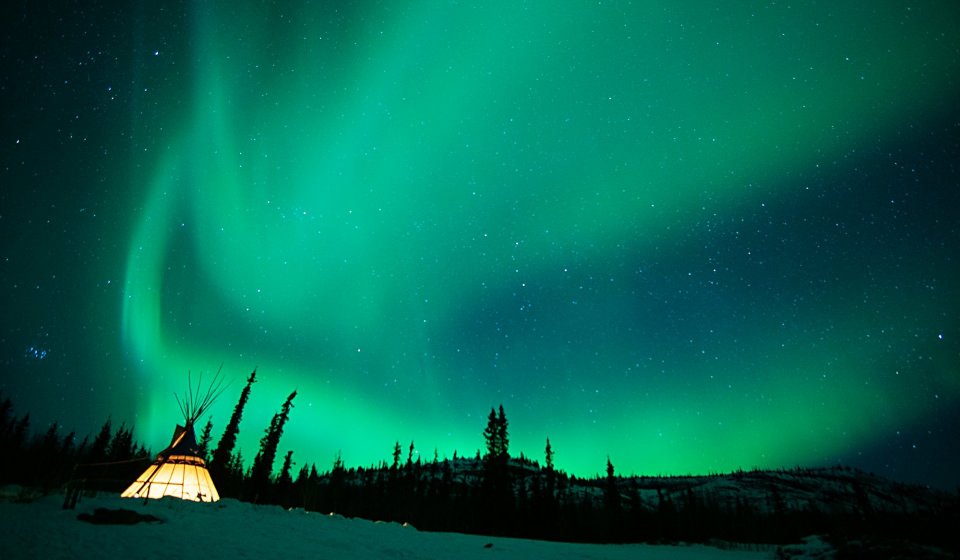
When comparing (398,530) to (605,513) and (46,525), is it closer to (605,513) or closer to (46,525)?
(46,525)

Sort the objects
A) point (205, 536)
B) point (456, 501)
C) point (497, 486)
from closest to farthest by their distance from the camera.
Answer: point (205, 536) → point (497, 486) → point (456, 501)

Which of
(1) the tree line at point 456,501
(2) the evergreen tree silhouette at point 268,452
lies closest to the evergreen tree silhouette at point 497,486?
(1) the tree line at point 456,501

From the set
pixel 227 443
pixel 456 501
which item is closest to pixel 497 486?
pixel 456 501

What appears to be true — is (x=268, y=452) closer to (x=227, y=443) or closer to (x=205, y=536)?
(x=227, y=443)

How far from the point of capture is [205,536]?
12.7 m

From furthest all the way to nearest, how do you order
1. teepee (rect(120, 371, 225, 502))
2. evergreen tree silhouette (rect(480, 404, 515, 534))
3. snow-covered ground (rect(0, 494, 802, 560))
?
evergreen tree silhouette (rect(480, 404, 515, 534)) → teepee (rect(120, 371, 225, 502)) → snow-covered ground (rect(0, 494, 802, 560))

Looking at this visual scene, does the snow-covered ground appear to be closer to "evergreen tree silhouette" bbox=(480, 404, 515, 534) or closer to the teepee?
the teepee

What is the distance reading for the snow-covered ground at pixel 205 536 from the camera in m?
Result: 9.62

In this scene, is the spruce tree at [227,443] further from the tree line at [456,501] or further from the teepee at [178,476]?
the teepee at [178,476]

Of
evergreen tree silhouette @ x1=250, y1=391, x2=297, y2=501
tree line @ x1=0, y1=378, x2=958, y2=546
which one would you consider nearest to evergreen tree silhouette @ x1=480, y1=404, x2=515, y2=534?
tree line @ x1=0, y1=378, x2=958, y2=546

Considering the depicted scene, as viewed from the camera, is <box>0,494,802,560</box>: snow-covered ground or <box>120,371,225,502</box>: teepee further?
<box>120,371,225,502</box>: teepee

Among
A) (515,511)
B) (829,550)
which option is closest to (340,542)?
(829,550)

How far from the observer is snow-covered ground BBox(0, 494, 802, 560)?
962 cm

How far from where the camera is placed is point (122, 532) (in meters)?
11.4
